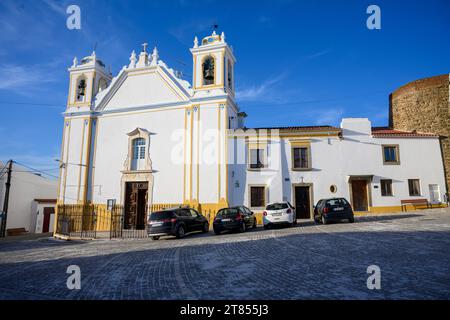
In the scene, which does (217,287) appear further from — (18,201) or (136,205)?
(18,201)

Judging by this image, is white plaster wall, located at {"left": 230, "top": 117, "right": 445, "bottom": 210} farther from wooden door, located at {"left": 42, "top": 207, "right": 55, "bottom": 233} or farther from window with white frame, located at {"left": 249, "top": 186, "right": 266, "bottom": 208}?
wooden door, located at {"left": 42, "top": 207, "right": 55, "bottom": 233}

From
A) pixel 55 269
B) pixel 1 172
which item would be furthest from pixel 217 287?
pixel 1 172

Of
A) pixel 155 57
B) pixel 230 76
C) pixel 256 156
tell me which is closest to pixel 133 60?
pixel 155 57

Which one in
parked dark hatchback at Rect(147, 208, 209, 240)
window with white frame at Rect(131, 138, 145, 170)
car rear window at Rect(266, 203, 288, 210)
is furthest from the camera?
window with white frame at Rect(131, 138, 145, 170)

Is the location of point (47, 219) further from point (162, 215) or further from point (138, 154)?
point (162, 215)

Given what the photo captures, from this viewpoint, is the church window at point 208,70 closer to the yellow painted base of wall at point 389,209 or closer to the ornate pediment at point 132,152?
the ornate pediment at point 132,152

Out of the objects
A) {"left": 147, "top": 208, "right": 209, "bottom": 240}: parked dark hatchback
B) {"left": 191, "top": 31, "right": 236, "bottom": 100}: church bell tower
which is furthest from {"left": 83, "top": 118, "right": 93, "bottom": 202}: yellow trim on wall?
{"left": 147, "top": 208, "right": 209, "bottom": 240}: parked dark hatchback

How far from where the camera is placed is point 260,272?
21.1 ft

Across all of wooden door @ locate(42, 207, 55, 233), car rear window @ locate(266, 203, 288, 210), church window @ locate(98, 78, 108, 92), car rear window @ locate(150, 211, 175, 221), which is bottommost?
wooden door @ locate(42, 207, 55, 233)

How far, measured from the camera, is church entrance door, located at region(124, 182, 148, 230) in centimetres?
2235

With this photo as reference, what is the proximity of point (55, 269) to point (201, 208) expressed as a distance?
1272 centimetres

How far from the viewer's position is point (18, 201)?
29.8 meters

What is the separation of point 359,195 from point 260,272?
17.2 metres

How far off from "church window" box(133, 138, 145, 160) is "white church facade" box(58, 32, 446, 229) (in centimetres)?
8
